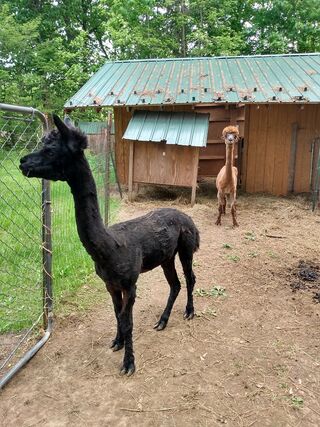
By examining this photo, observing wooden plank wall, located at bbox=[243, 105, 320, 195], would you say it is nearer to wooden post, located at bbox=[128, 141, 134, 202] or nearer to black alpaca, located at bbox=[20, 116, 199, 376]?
wooden post, located at bbox=[128, 141, 134, 202]

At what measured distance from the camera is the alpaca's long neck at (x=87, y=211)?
262 cm

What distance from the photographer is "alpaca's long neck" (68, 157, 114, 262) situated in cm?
262

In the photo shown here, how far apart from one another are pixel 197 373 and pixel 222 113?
8.94 m

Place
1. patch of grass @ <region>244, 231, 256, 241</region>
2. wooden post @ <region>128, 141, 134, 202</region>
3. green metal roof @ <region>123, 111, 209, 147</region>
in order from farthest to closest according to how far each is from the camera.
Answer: wooden post @ <region>128, 141, 134, 202</region>
green metal roof @ <region>123, 111, 209, 147</region>
patch of grass @ <region>244, 231, 256, 241</region>

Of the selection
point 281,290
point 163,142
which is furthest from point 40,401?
point 163,142

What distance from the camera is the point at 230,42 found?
19094mm

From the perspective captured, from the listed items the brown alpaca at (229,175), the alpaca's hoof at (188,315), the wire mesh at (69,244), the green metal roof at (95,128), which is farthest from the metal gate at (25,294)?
the brown alpaca at (229,175)

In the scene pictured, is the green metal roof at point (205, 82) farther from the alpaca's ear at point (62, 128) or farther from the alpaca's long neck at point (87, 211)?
the alpaca's ear at point (62, 128)

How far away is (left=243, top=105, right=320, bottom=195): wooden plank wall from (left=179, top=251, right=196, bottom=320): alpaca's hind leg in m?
7.19

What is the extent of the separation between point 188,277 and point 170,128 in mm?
6121

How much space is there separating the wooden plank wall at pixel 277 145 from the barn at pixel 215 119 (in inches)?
1.0

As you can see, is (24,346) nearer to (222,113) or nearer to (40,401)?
(40,401)

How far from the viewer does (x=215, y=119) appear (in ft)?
35.5

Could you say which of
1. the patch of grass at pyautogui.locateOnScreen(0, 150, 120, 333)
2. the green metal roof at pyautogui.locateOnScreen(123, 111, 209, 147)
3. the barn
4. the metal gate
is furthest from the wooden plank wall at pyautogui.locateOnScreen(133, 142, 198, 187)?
the metal gate
